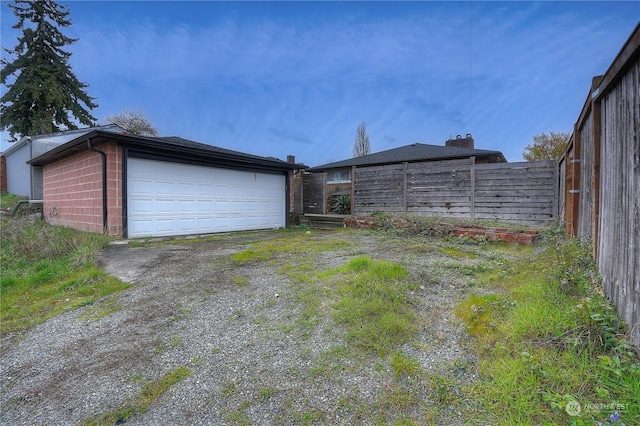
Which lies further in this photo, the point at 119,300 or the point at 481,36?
the point at 481,36

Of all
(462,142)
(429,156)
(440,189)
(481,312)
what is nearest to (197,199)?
(440,189)

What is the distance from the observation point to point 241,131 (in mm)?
17797

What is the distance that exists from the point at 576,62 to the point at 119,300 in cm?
897

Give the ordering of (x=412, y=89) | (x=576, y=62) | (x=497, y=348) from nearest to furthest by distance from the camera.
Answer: (x=497, y=348), (x=576, y=62), (x=412, y=89)

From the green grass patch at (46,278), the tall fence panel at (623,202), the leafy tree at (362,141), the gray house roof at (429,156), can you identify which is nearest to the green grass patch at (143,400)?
the green grass patch at (46,278)

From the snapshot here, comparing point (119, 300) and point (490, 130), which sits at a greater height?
point (490, 130)

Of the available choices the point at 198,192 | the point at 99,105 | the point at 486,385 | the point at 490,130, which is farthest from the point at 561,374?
the point at 99,105

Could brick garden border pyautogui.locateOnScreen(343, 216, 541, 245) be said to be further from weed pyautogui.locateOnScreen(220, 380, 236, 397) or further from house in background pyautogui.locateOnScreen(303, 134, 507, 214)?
weed pyautogui.locateOnScreen(220, 380, 236, 397)

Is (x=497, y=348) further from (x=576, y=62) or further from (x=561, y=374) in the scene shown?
(x=576, y=62)

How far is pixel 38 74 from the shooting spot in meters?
16.6

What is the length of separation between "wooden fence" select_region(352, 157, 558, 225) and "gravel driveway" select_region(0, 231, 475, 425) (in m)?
5.04

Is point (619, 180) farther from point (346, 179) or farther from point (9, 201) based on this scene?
point (9, 201)

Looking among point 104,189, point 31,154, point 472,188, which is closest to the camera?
point 104,189

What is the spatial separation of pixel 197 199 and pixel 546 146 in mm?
20569
